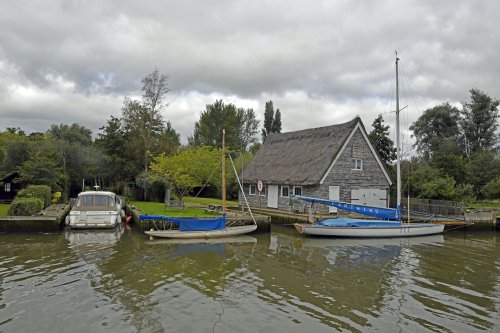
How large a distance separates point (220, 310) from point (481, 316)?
7136mm

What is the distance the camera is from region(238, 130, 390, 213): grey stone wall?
103 ft

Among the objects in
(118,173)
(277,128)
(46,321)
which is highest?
(277,128)

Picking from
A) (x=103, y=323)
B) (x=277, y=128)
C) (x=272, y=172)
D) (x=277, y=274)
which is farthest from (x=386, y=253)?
(x=277, y=128)

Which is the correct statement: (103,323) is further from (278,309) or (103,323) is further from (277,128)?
(277,128)

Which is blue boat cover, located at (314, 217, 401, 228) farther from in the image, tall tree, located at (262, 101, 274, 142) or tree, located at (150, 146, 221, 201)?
tall tree, located at (262, 101, 274, 142)

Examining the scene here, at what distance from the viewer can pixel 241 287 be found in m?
13.3

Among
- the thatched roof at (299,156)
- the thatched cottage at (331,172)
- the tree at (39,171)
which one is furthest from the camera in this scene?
the tree at (39,171)

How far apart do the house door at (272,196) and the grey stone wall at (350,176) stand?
553 mm

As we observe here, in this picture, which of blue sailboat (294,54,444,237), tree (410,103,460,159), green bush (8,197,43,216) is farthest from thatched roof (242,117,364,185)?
tree (410,103,460,159)

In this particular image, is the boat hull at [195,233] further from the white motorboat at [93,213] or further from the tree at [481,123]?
the tree at [481,123]

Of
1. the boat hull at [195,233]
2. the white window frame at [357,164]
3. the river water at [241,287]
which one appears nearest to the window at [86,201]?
the river water at [241,287]

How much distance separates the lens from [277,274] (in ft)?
49.9

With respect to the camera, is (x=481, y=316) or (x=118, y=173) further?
(x=118, y=173)

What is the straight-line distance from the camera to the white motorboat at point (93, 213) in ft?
82.7
